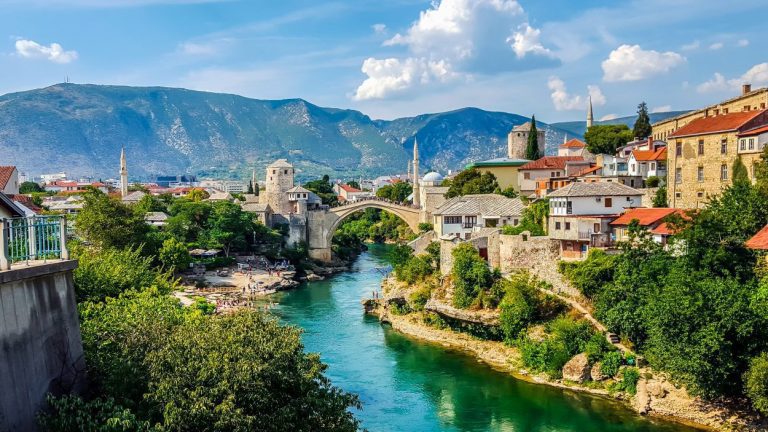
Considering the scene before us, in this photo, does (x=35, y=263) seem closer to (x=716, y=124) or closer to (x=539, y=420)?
(x=539, y=420)

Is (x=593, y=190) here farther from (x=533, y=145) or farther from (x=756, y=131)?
(x=533, y=145)

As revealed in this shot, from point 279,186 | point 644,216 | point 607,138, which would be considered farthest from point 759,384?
point 279,186

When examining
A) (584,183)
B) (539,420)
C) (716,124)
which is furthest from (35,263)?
(716,124)

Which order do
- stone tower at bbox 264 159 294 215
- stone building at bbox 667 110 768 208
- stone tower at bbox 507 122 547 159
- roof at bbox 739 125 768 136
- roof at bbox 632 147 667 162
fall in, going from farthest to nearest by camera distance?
stone tower at bbox 507 122 547 159 < stone tower at bbox 264 159 294 215 < roof at bbox 632 147 667 162 < stone building at bbox 667 110 768 208 < roof at bbox 739 125 768 136

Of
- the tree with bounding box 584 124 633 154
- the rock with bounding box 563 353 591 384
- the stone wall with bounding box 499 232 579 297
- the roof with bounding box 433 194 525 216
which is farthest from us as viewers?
the tree with bounding box 584 124 633 154

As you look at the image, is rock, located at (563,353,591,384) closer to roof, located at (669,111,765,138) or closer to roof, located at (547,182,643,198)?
roof, located at (547,182,643,198)

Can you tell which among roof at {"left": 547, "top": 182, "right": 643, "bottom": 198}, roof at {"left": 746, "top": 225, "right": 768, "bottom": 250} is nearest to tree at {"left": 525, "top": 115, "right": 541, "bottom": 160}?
Result: roof at {"left": 547, "top": 182, "right": 643, "bottom": 198}

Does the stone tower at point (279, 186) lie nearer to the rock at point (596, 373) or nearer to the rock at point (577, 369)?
the rock at point (577, 369)
